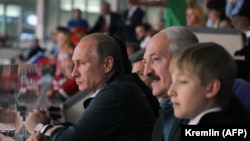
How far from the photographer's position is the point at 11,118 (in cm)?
400

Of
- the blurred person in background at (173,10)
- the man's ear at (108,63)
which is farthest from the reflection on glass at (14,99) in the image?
the blurred person in background at (173,10)

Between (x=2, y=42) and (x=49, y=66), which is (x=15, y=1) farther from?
(x=49, y=66)

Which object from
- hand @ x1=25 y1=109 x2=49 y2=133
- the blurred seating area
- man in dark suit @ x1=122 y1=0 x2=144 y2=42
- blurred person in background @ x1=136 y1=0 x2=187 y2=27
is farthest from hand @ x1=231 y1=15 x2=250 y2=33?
man in dark suit @ x1=122 y1=0 x2=144 y2=42

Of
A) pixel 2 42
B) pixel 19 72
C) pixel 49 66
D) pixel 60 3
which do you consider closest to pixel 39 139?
pixel 19 72

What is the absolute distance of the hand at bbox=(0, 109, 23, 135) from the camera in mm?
3971

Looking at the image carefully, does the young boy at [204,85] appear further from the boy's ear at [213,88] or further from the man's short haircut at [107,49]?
the man's short haircut at [107,49]

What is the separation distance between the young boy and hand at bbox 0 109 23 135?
66.2 inches

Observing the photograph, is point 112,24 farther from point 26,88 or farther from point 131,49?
point 26,88

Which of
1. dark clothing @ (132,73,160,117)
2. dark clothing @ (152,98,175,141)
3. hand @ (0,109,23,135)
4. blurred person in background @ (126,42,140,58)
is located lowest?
blurred person in background @ (126,42,140,58)

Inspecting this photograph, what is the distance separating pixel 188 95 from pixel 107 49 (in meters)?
1.30

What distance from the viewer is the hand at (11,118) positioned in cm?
397

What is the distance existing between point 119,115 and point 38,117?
0.56 metres

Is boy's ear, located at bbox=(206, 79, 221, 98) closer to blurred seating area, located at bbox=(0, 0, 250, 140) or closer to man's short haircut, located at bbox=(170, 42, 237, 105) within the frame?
man's short haircut, located at bbox=(170, 42, 237, 105)

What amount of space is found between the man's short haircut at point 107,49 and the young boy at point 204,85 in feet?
3.97
